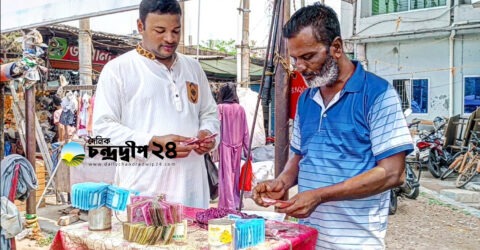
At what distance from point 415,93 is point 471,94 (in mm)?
1371

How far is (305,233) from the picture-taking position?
1.66 m

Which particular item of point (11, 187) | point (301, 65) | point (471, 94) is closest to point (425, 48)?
point (471, 94)

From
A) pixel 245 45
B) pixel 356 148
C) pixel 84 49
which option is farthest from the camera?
pixel 245 45

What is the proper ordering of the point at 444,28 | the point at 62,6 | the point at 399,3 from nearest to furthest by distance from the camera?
1. the point at 62,6
2. the point at 444,28
3. the point at 399,3

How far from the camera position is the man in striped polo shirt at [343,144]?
5.23 ft

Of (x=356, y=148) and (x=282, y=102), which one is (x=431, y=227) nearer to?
(x=282, y=102)

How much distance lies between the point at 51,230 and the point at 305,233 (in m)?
4.29

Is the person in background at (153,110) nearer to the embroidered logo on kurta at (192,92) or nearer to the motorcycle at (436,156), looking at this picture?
the embroidered logo on kurta at (192,92)

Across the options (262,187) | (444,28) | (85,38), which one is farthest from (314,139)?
(444,28)

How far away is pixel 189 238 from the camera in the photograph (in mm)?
1595

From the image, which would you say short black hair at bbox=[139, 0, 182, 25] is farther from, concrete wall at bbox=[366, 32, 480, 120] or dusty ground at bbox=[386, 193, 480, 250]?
concrete wall at bbox=[366, 32, 480, 120]

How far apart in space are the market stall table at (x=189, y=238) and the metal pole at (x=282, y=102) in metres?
1.42

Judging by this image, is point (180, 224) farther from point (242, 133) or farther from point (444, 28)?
point (444, 28)

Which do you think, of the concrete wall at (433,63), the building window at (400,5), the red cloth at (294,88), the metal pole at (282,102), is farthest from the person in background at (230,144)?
the building window at (400,5)
